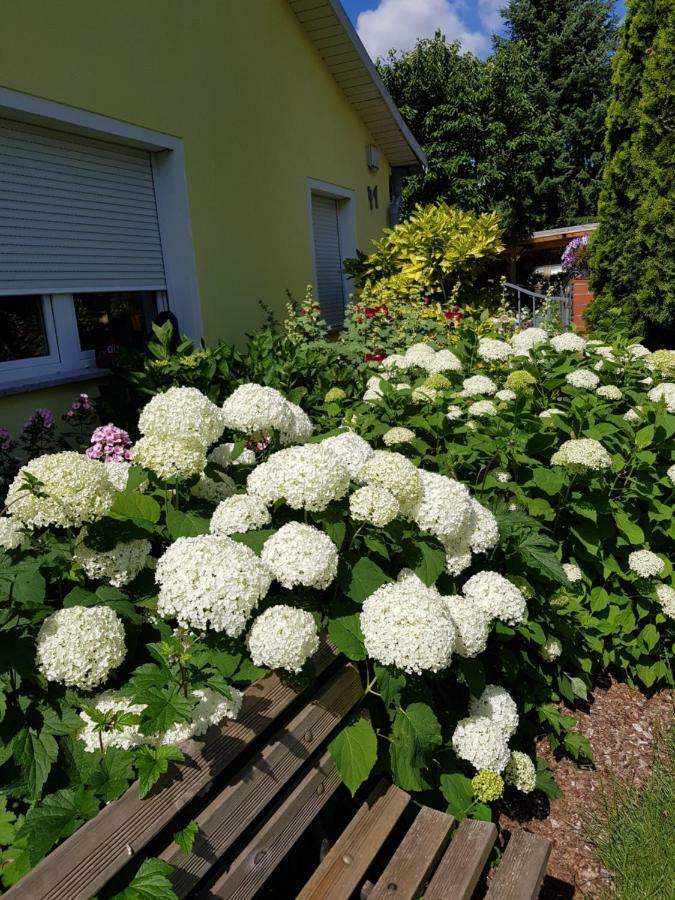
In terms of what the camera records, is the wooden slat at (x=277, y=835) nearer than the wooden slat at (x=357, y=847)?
Yes

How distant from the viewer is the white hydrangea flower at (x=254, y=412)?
2.12 metres

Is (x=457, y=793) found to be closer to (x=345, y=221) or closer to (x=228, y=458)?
(x=228, y=458)

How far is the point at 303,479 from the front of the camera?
1.74 meters

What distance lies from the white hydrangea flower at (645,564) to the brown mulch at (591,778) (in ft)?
2.36

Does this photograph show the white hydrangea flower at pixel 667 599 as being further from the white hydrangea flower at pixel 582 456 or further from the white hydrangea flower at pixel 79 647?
the white hydrangea flower at pixel 79 647

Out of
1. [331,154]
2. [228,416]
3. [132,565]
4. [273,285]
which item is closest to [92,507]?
[132,565]

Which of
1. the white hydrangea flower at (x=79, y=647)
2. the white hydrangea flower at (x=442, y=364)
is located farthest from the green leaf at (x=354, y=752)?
the white hydrangea flower at (x=442, y=364)

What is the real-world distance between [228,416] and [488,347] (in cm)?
198

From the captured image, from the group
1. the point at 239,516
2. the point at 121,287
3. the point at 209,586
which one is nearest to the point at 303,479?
the point at 239,516

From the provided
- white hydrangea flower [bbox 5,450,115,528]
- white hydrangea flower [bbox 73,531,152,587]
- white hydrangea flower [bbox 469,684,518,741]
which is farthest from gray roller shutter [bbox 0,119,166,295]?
white hydrangea flower [bbox 469,684,518,741]

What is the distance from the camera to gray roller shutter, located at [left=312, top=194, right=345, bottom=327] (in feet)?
26.0

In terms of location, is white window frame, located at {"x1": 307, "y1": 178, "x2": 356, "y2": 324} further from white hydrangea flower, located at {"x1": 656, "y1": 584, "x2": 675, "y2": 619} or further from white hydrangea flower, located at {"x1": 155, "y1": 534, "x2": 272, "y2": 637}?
white hydrangea flower, located at {"x1": 155, "y1": 534, "x2": 272, "y2": 637}

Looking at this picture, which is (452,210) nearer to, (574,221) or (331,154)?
(331,154)

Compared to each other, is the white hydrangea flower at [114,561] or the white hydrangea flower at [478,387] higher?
the white hydrangea flower at [478,387]
